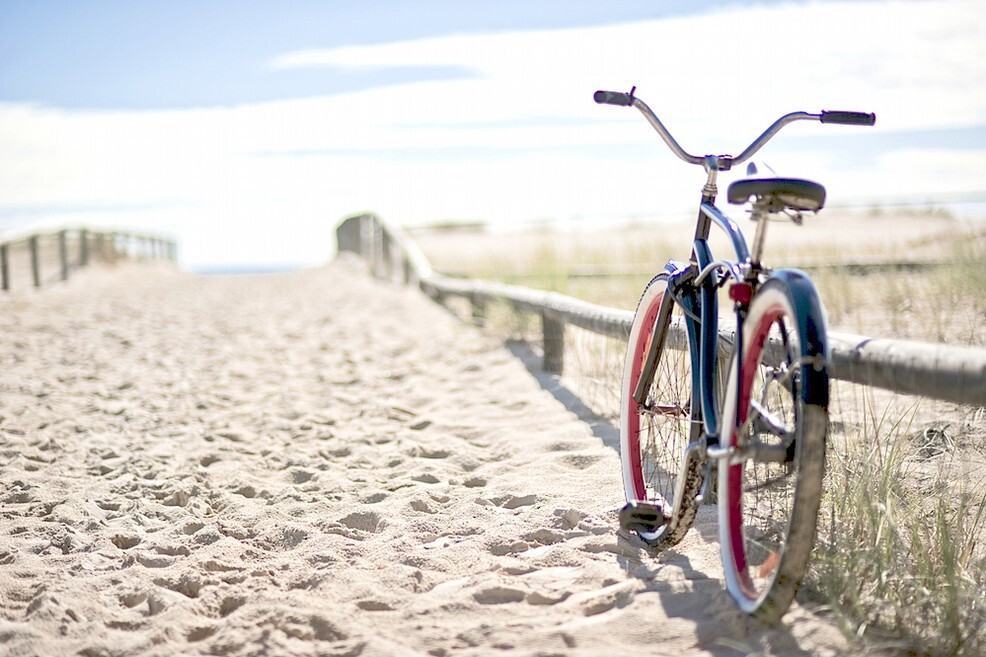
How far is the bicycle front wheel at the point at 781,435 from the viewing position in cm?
197

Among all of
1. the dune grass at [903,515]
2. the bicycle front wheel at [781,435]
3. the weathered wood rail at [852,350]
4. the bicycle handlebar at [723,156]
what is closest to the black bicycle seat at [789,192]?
the bicycle front wheel at [781,435]

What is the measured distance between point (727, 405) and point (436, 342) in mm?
5457

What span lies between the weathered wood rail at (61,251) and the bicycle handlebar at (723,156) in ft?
37.7

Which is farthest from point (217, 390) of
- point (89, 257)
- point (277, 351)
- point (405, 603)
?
point (89, 257)

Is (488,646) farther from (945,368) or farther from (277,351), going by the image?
(277,351)

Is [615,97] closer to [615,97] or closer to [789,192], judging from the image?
[615,97]

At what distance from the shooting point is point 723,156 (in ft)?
8.93

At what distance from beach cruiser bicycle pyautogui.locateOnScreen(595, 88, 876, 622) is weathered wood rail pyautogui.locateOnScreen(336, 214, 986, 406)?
0.18 m

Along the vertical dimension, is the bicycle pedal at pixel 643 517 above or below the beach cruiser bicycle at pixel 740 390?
below

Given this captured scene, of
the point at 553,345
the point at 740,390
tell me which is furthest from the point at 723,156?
the point at 553,345

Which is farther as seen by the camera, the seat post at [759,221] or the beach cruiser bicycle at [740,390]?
the seat post at [759,221]

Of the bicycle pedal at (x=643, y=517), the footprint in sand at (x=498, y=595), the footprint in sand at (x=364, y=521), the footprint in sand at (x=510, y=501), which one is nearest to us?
the footprint in sand at (x=498, y=595)

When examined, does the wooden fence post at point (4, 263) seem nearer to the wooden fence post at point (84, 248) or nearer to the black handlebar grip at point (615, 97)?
the wooden fence post at point (84, 248)

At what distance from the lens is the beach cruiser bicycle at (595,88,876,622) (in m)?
2.00
